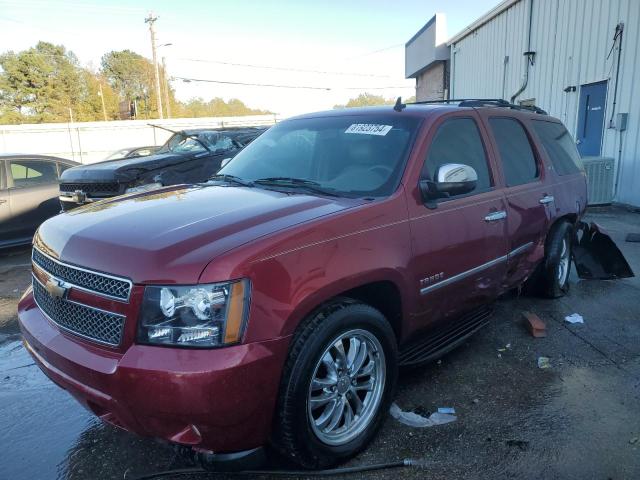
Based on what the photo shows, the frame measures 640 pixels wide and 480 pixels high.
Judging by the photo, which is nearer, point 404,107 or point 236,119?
point 404,107

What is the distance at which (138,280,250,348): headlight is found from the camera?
7.17 feet

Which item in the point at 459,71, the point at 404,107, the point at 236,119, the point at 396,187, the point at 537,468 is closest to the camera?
the point at 537,468

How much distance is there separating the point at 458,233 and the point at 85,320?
2288 mm

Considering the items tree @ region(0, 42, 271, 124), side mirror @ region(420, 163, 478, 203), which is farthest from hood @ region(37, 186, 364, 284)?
tree @ region(0, 42, 271, 124)

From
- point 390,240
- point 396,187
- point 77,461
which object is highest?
point 396,187

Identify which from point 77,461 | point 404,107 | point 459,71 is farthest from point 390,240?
point 459,71

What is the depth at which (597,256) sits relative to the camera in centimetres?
598

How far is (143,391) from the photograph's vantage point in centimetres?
215

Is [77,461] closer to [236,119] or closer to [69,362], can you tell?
[69,362]

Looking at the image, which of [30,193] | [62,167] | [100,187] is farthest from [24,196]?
[100,187]

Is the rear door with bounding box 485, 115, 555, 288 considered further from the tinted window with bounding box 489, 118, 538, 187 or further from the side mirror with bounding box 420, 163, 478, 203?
the side mirror with bounding box 420, 163, 478, 203

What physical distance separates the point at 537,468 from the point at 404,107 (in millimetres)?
2497

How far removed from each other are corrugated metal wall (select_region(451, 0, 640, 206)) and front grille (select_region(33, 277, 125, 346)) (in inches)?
415

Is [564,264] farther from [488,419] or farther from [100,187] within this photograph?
[100,187]
